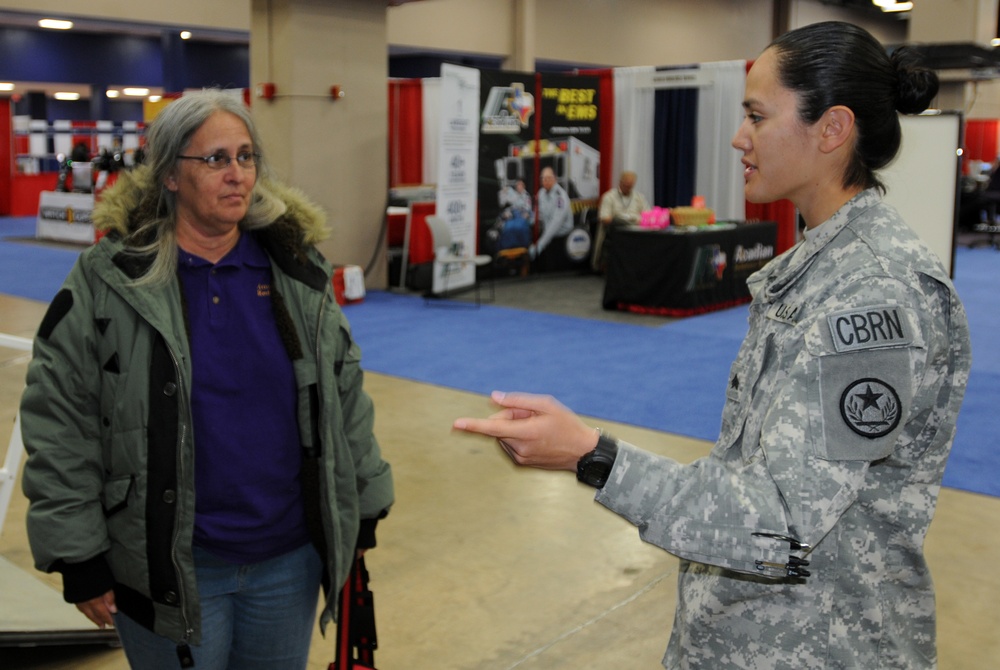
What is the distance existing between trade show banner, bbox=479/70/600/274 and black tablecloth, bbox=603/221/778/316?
2.22 meters

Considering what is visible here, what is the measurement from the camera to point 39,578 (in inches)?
141

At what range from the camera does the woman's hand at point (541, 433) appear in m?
1.01

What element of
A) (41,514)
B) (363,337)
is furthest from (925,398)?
(363,337)

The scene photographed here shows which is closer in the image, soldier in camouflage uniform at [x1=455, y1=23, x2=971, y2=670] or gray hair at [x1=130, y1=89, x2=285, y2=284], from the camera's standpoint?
soldier in camouflage uniform at [x1=455, y1=23, x2=971, y2=670]

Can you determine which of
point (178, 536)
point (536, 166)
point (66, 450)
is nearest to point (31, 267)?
point (536, 166)

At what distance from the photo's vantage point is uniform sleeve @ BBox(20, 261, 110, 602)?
1.72m

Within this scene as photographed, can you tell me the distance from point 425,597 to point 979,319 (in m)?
7.89

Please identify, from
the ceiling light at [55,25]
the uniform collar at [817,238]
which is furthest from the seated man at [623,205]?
the ceiling light at [55,25]

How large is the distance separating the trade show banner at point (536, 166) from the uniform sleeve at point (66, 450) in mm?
9558

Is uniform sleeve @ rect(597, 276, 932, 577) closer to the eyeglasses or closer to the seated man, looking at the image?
the eyeglasses

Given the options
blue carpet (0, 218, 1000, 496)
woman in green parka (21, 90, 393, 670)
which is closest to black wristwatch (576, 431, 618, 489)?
woman in green parka (21, 90, 393, 670)

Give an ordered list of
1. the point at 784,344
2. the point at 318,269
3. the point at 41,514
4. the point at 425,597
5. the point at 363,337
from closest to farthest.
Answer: the point at 784,344 → the point at 41,514 → the point at 318,269 → the point at 425,597 → the point at 363,337

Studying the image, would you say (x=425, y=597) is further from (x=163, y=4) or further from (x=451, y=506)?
(x=163, y=4)

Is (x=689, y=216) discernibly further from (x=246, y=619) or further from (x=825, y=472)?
(x=825, y=472)
